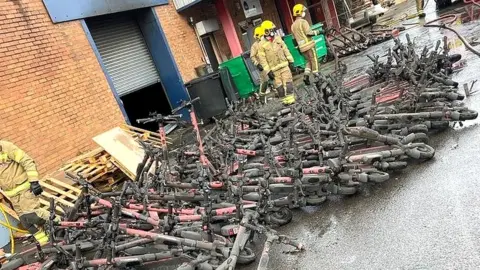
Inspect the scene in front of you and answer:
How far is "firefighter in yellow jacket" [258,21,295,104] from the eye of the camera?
10.2 m

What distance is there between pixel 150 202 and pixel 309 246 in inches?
84.8

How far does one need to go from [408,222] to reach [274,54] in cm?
736

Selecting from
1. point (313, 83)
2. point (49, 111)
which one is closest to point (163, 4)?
point (49, 111)

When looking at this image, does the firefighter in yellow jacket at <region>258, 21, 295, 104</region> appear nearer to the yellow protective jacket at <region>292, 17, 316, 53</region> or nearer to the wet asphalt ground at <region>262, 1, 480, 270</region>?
the yellow protective jacket at <region>292, 17, 316, 53</region>

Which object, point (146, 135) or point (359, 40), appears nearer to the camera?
point (146, 135)

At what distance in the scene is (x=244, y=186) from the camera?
181 inches

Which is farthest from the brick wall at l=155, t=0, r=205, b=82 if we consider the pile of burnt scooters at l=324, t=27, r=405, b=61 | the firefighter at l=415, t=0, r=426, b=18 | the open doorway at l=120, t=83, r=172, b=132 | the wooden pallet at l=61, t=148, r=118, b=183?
the firefighter at l=415, t=0, r=426, b=18

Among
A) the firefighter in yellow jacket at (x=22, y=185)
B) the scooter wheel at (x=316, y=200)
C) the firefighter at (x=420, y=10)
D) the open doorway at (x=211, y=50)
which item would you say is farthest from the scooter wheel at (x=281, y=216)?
the firefighter at (x=420, y=10)

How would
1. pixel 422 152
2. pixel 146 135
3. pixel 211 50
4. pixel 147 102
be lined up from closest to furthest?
pixel 422 152, pixel 146 135, pixel 147 102, pixel 211 50

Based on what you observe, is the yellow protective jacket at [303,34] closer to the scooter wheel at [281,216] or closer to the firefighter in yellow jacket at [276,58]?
the firefighter in yellow jacket at [276,58]

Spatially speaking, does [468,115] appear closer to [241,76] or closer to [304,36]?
[304,36]

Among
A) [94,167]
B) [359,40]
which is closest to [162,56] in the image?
[94,167]

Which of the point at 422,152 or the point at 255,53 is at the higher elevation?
the point at 255,53

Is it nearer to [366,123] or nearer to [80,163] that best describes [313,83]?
[366,123]
